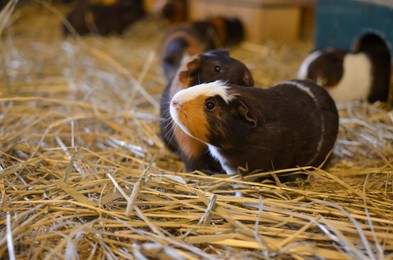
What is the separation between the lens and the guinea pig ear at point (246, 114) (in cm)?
162

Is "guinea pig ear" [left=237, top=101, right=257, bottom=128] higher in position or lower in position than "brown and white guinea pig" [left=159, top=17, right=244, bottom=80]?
higher

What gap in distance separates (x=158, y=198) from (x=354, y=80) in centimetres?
197

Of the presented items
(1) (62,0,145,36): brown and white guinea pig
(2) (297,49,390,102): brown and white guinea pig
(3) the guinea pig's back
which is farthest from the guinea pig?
(3) the guinea pig's back

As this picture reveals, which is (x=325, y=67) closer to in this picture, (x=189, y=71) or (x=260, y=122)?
(x=189, y=71)

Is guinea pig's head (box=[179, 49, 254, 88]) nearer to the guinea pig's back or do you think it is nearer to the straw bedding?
the guinea pig's back

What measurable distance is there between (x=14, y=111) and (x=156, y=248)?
178cm

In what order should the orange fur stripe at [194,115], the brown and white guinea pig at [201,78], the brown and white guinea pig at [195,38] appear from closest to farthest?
the orange fur stripe at [194,115] < the brown and white guinea pig at [201,78] < the brown and white guinea pig at [195,38]

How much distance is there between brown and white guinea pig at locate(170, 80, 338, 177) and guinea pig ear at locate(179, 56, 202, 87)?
1.08 feet

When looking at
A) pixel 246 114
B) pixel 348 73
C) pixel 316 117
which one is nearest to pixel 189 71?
pixel 246 114

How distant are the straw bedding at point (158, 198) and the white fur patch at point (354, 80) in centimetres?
24

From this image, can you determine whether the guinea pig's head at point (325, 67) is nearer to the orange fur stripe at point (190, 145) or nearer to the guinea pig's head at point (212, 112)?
the orange fur stripe at point (190, 145)

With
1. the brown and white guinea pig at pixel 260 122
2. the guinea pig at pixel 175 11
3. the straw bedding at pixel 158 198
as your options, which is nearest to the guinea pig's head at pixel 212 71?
the brown and white guinea pig at pixel 260 122

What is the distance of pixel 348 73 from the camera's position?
301 centimetres

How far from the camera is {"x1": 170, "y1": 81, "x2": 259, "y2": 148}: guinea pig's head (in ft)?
5.31
